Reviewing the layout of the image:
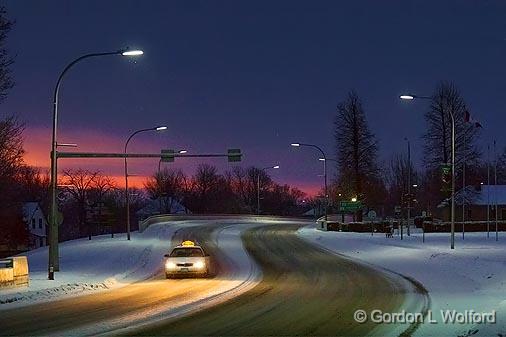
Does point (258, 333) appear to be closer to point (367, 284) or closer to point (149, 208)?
point (367, 284)

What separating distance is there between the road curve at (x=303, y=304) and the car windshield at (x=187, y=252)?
3090 millimetres

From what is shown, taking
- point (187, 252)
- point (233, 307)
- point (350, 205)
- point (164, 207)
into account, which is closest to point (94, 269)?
point (187, 252)

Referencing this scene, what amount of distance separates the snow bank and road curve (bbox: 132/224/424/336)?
6.01 meters

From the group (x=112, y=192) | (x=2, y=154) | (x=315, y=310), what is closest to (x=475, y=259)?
(x=315, y=310)

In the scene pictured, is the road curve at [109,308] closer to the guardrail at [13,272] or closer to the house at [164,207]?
the guardrail at [13,272]

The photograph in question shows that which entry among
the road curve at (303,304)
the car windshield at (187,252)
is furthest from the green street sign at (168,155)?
the road curve at (303,304)

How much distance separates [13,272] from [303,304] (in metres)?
10.5

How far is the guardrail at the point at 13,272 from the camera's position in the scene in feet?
79.6

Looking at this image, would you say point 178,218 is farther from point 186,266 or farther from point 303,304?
point 303,304

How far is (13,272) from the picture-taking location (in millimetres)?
24688

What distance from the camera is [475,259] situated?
108 ft

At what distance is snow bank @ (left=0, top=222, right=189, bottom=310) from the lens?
23.4 meters

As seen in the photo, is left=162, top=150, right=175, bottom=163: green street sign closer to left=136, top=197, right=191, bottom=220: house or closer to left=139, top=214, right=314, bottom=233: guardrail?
left=139, top=214, right=314, bottom=233: guardrail

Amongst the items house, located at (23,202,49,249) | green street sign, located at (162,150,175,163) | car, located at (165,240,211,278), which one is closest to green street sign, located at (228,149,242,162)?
green street sign, located at (162,150,175,163)
